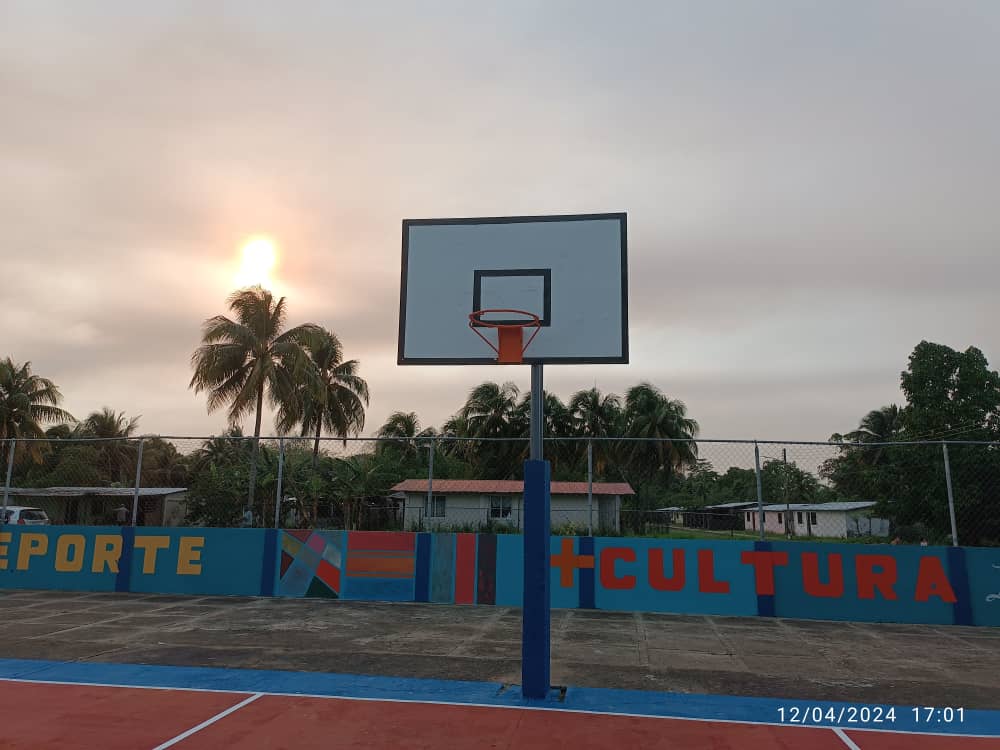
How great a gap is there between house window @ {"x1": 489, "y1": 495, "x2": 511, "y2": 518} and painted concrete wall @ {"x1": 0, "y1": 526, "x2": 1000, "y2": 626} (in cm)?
834

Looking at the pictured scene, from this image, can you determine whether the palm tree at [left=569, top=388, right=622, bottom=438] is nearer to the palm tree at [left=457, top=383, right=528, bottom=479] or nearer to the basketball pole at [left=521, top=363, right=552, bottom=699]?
the palm tree at [left=457, top=383, right=528, bottom=479]

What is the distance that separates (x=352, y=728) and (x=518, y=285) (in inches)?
186

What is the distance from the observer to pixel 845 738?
17.9 ft

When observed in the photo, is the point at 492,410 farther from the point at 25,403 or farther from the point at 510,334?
the point at 510,334

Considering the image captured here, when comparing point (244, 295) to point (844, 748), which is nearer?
point (844, 748)

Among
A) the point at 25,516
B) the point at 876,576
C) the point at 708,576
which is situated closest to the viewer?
the point at 876,576

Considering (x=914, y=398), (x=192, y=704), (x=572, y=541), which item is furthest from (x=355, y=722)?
(x=914, y=398)

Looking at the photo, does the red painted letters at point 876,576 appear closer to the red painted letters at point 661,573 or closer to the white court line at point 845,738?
the red painted letters at point 661,573

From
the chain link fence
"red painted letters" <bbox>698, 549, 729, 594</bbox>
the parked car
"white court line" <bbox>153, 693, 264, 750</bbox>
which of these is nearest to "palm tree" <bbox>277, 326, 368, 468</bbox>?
the chain link fence

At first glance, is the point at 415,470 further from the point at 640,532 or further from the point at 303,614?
the point at 303,614

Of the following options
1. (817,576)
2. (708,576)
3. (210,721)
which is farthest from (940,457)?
(210,721)

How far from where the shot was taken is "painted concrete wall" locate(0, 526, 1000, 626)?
11031 millimetres

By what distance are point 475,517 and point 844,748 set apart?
1776 cm

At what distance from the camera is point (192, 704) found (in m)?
6.04
